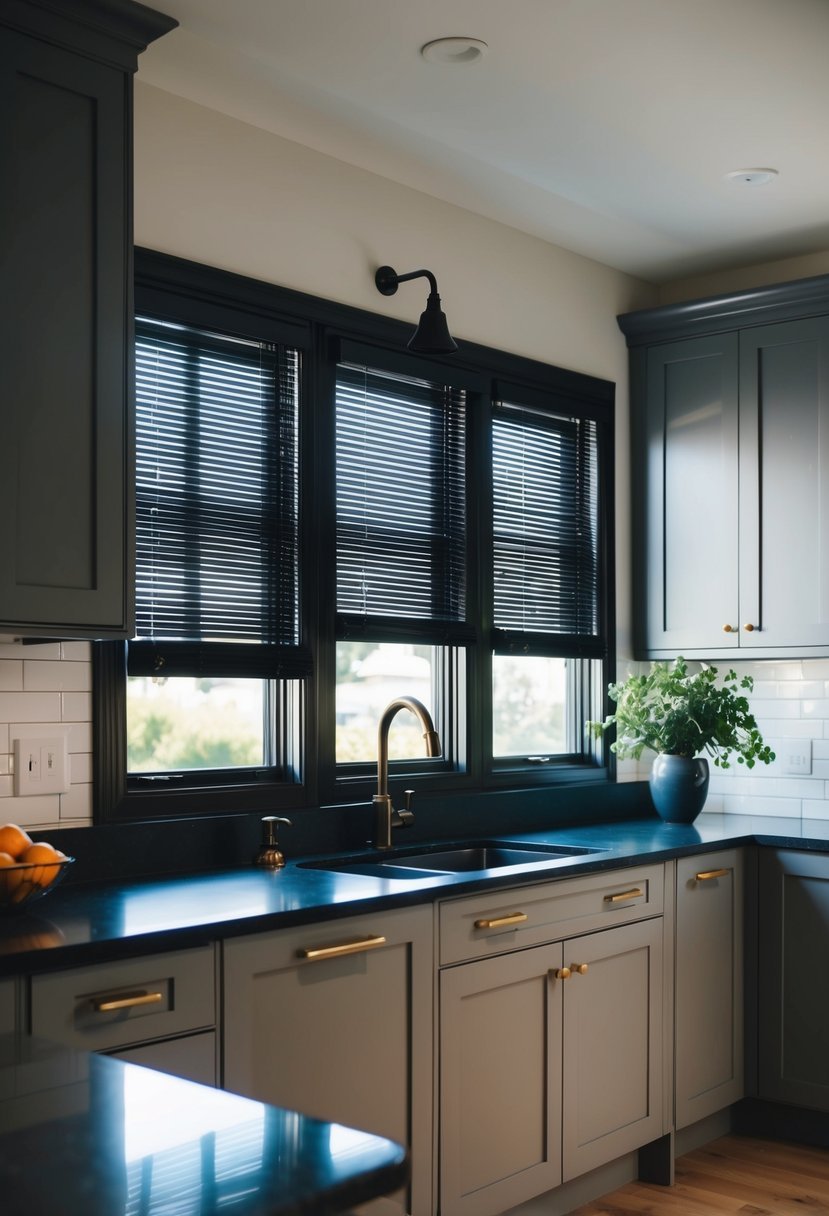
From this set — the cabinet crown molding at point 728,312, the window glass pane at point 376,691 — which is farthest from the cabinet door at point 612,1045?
the cabinet crown molding at point 728,312

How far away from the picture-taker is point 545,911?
3.12 meters

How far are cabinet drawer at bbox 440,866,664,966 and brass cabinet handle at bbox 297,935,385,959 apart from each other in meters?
0.24

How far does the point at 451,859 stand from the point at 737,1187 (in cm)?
116

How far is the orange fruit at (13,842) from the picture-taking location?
232 centimetres

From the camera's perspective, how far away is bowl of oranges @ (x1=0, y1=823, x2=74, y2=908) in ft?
7.46

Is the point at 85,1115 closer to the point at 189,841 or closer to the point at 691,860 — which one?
the point at 189,841

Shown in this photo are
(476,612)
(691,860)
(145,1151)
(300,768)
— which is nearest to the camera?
(145,1151)

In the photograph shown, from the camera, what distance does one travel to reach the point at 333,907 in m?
2.51

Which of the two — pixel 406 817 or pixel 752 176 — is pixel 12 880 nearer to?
pixel 406 817

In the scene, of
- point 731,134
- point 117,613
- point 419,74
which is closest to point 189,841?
point 117,613

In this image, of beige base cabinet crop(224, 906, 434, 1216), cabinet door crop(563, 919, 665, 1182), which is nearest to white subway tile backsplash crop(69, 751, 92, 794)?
beige base cabinet crop(224, 906, 434, 1216)

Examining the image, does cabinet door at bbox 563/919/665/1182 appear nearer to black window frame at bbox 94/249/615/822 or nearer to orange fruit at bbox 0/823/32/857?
black window frame at bbox 94/249/615/822

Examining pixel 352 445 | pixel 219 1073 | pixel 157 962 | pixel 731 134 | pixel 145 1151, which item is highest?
pixel 731 134

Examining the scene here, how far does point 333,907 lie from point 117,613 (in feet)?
2.33
